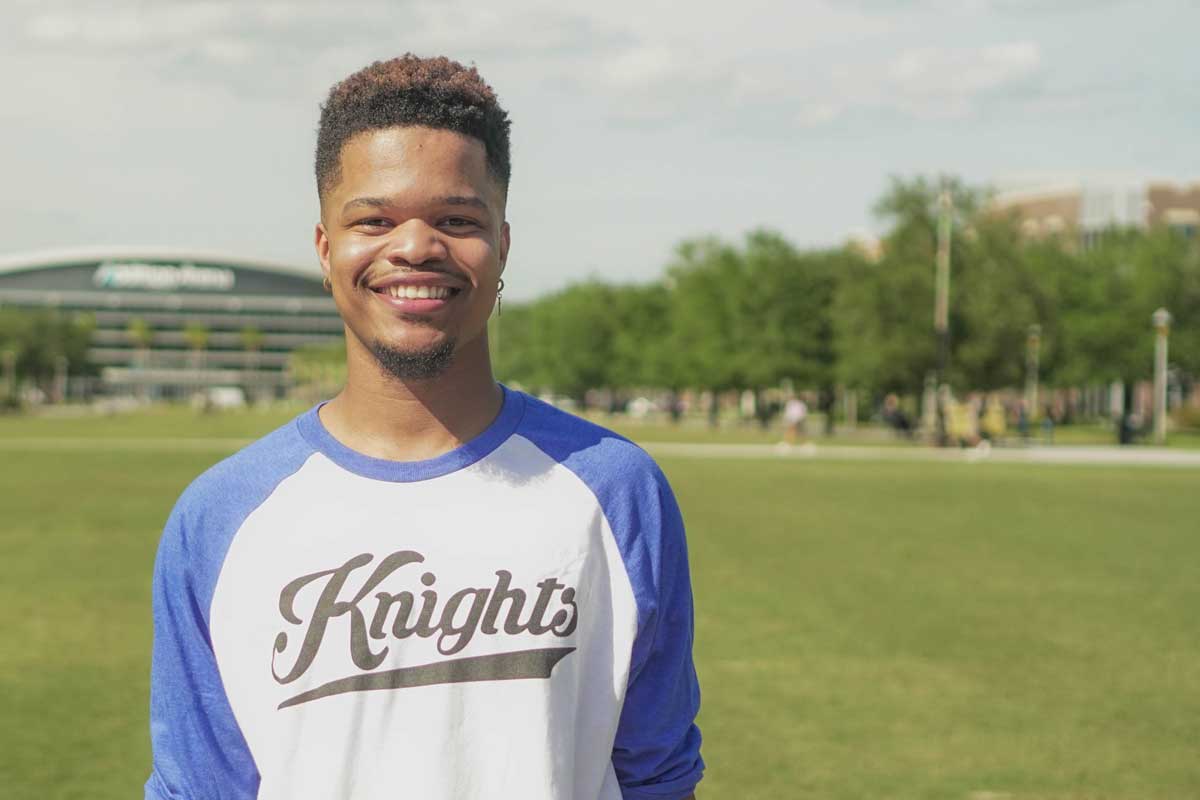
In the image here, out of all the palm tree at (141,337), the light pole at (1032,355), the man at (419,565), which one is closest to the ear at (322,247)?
the man at (419,565)

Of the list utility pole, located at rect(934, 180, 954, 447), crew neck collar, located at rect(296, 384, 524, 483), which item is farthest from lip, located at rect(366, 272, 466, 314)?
utility pole, located at rect(934, 180, 954, 447)

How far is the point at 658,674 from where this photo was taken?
7.71 ft

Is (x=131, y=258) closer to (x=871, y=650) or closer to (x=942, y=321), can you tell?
(x=942, y=321)

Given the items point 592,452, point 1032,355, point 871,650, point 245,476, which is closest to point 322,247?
point 245,476

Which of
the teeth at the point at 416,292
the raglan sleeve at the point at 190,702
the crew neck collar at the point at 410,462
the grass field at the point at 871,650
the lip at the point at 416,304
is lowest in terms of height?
the grass field at the point at 871,650

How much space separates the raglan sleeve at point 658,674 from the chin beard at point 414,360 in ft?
1.34

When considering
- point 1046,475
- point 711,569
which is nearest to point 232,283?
point 1046,475

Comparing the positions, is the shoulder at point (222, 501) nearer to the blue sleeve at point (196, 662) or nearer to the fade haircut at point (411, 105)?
the blue sleeve at point (196, 662)

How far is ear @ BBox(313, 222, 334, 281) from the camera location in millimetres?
2405

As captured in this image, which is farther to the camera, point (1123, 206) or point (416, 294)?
point (1123, 206)

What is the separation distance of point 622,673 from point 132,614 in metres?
9.32

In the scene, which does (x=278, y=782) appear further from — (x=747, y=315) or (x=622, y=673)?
(x=747, y=315)

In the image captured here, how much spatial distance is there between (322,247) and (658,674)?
3.07 ft

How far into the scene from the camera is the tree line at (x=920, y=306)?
54.0m
